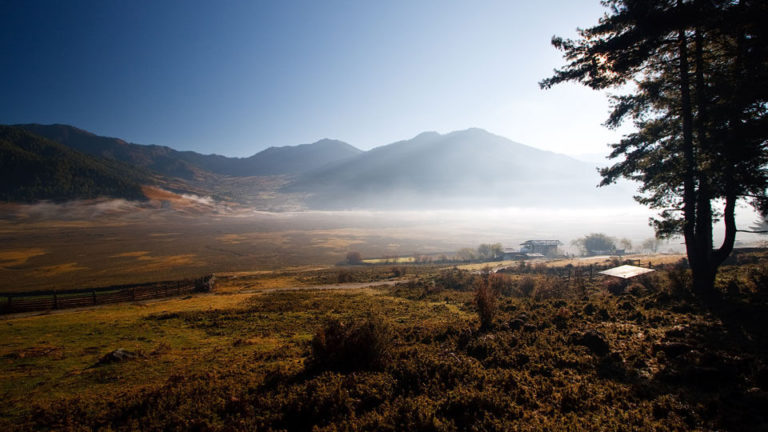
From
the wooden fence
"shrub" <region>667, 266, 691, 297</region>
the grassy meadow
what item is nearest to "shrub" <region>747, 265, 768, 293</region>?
the grassy meadow

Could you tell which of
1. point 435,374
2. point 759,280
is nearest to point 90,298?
point 435,374

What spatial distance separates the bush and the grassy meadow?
43 mm

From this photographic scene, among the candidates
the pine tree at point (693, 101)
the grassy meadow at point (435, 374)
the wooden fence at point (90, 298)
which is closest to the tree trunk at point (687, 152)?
the pine tree at point (693, 101)

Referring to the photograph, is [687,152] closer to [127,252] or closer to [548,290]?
[548,290]

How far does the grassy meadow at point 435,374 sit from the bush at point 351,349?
0.04 metres

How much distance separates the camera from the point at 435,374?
9000 mm

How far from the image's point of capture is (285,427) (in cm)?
705

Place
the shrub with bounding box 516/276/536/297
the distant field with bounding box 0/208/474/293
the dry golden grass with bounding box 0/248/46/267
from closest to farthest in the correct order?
the shrub with bounding box 516/276/536/297, the distant field with bounding box 0/208/474/293, the dry golden grass with bounding box 0/248/46/267

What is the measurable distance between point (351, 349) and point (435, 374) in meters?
2.98

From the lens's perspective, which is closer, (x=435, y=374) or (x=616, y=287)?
(x=435, y=374)

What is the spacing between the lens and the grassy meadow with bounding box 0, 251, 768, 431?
686 cm

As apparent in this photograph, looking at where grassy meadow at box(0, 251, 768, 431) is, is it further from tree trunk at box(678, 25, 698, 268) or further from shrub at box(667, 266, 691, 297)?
tree trunk at box(678, 25, 698, 268)

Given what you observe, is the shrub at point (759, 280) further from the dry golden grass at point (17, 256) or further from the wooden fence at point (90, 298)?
the dry golden grass at point (17, 256)

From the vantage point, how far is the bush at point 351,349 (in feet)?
32.9
